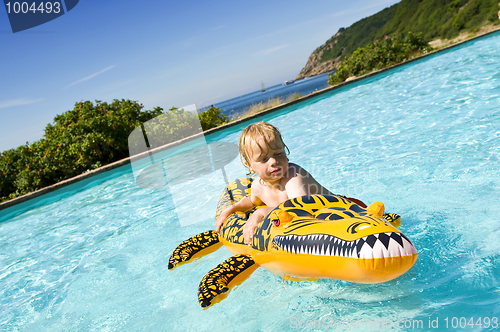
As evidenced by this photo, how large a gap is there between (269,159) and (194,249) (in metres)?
1.20

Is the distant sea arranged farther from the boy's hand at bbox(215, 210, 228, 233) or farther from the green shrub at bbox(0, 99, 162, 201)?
the boy's hand at bbox(215, 210, 228, 233)

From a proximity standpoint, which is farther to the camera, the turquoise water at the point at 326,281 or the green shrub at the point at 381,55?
the green shrub at the point at 381,55

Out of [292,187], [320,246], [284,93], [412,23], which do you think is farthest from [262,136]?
[412,23]

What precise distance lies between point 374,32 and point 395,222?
74.5 meters

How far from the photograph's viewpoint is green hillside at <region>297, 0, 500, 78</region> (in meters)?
32.6

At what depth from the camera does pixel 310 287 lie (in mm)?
2428

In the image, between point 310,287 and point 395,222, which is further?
point 395,222

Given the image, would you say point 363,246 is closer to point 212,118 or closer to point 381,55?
point 212,118

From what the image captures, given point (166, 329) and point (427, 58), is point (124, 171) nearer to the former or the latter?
point (166, 329)

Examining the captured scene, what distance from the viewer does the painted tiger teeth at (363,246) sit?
155 centimetres

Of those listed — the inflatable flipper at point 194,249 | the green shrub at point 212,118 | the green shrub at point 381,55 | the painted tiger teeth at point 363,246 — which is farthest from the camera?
the green shrub at point 381,55

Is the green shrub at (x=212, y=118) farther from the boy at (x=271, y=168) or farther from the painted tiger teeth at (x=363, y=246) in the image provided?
the painted tiger teeth at (x=363, y=246)

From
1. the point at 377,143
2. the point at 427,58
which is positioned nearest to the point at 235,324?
the point at 377,143

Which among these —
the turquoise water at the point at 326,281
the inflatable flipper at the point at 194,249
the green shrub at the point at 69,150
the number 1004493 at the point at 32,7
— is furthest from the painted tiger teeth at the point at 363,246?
the green shrub at the point at 69,150
